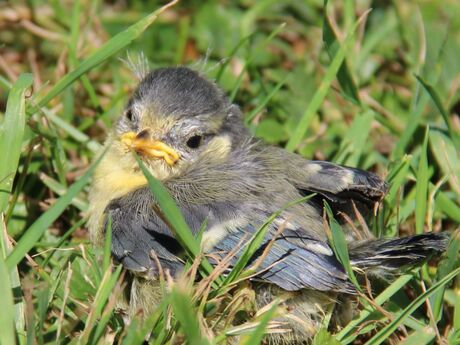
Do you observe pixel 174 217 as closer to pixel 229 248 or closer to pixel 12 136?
pixel 229 248

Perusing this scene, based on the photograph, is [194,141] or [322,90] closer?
[194,141]

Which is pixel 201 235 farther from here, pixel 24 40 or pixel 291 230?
pixel 24 40

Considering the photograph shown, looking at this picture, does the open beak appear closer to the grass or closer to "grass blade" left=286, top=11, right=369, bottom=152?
the grass

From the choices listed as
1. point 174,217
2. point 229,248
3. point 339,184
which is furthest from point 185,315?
point 339,184

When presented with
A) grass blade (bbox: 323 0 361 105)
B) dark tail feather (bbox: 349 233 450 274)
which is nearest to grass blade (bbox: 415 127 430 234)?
dark tail feather (bbox: 349 233 450 274)

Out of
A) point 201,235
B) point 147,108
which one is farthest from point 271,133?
point 201,235

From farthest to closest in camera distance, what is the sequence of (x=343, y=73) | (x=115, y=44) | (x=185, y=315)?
(x=343, y=73)
(x=115, y=44)
(x=185, y=315)
